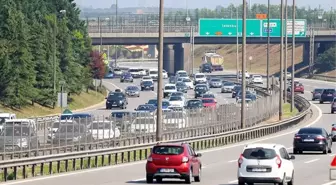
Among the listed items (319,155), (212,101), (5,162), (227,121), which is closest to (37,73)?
(212,101)

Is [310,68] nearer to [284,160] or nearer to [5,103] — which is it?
[5,103]

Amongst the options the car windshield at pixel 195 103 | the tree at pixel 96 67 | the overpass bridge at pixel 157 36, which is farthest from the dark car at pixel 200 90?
the overpass bridge at pixel 157 36

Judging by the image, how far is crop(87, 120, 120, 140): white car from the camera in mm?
50756

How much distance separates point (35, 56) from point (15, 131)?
2037 inches

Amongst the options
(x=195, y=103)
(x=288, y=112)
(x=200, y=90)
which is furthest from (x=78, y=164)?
(x=200, y=90)

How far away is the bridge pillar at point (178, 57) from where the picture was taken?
179 meters

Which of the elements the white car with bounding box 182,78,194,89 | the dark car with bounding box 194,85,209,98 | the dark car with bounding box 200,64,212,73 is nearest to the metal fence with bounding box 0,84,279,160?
the dark car with bounding box 194,85,209,98

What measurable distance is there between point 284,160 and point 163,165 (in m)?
3.81

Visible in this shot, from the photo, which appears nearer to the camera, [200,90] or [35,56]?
[35,56]

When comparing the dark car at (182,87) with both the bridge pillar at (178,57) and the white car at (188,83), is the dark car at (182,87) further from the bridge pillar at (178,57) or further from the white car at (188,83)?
the bridge pillar at (178,57)

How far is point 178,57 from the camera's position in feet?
603

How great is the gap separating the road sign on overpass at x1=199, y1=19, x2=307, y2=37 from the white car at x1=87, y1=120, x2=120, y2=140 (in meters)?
107

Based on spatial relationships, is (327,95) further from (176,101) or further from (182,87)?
(182,87)

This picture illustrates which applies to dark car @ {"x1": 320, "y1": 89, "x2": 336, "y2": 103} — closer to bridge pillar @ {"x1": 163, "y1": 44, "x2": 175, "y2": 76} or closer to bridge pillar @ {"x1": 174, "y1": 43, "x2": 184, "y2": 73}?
bridge pillar @ {"x1": 174, "y1": 43, "x2": 184, "y2": 73}
